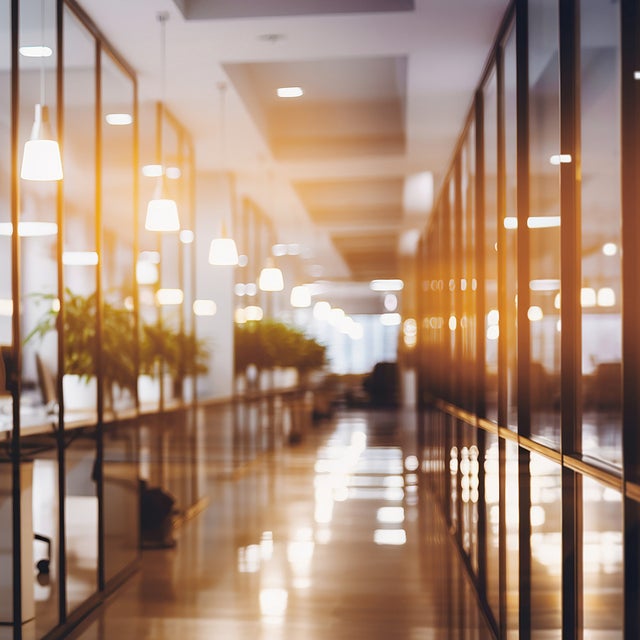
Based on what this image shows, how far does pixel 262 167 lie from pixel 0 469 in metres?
5.42

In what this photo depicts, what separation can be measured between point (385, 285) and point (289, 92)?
57.2 feet

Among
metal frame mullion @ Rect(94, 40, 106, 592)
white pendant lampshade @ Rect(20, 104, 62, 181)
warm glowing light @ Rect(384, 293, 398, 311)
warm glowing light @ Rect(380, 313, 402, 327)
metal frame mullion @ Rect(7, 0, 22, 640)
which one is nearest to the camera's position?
metal frame mullion @ Rect(7, 0, 22, 640)

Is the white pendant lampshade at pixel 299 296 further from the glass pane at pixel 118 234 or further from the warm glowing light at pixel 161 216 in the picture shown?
the warm glowing light at pixel 161 216

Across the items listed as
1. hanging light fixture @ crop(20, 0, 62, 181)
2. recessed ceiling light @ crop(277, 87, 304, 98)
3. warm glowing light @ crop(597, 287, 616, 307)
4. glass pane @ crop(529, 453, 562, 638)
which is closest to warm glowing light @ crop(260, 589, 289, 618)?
glass pane @ crop(529, 453, 562, 638)

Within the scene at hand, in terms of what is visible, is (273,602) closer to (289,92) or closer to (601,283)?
(289,92)

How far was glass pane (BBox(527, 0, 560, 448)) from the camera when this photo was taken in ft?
18.4

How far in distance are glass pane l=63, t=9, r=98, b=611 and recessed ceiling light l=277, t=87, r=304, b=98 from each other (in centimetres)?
213

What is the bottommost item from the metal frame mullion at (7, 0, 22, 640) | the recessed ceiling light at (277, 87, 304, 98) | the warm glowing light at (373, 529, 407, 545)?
the warm glowing light at (373, 529, 407, 545)

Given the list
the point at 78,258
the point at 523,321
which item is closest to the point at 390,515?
the point at 78,258

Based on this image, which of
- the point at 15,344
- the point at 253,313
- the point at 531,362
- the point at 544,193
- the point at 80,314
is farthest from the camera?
the point at 544,193

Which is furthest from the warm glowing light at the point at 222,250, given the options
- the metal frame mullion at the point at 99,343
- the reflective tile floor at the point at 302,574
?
the reflective tile floor at the point at 302,574

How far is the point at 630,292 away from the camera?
6.84 ft

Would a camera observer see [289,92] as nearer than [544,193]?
Yes

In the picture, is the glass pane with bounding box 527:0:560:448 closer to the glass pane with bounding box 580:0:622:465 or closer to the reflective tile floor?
the glass pane with bounding box 580:0:622:465
